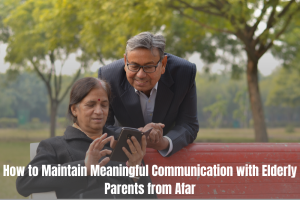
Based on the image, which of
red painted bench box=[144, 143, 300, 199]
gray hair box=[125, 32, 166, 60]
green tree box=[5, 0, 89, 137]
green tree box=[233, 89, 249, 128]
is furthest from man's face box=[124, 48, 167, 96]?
green tree box=[233, 89, 249, 128]

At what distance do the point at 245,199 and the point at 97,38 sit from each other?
9941 millimetres

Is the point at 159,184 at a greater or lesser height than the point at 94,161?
lesser

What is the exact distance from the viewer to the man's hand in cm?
251

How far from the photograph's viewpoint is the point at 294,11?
Result: 9.34m

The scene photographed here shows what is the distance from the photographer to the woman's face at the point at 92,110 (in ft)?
8.13

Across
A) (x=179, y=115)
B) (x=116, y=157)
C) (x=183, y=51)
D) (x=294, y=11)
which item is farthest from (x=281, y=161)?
(x=183, y=51)

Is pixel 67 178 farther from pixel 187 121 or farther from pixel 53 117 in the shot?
pixel 53 117

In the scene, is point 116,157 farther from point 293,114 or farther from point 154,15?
point 293,114

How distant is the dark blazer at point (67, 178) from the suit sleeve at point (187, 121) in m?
0.53

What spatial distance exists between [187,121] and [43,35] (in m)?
15.4

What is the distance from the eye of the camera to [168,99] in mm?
2945

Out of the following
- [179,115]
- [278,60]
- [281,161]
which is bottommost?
[281,161]

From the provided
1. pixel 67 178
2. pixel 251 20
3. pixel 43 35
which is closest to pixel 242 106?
pixel 43 35

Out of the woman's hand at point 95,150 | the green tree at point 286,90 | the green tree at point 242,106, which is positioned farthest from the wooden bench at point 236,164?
the green tree at point 242,106
